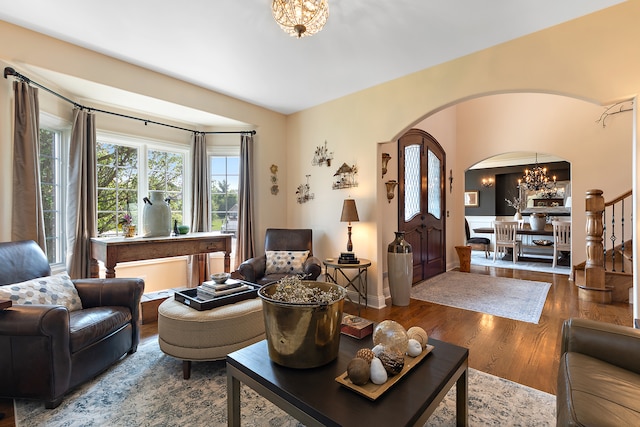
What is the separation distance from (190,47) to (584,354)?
147 inches

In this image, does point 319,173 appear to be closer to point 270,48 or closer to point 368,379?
point 270,48

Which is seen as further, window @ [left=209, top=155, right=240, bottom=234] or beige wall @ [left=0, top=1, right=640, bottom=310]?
window @ [left=209, top=155, right=240, bottom=234]

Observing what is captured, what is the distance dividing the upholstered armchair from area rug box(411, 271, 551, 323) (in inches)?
67.2

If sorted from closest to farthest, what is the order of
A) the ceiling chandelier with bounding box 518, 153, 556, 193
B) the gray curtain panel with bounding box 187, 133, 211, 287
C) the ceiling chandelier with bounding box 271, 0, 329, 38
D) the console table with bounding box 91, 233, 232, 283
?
the ceiling chandelier with bounding box 271, 0, 329, 38 < the console table with bounding box 91, 233, 232, 283 < the gray curtain panel with bounding box 187, 133, 211, 287 < the ceiling chandelier with bounding box 518, 153, 556, 193

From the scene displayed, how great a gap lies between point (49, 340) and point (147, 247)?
1548 mm

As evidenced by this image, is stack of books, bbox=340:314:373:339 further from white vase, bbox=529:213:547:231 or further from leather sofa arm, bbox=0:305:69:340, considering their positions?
white vase, bbox=529:213:547:231

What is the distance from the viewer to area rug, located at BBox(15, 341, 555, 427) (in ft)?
5.51

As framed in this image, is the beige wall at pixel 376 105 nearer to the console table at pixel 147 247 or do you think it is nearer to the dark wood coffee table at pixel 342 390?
the console table at pixel 147 247

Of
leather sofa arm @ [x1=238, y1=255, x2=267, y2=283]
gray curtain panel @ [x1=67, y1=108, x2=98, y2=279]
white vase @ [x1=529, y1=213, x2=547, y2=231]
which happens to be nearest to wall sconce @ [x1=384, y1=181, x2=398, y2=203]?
leather sofa arm @ [x1=238, y1=255, x2=267, y2=283]

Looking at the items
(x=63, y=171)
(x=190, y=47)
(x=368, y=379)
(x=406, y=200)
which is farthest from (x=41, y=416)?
(x=406, y=200)

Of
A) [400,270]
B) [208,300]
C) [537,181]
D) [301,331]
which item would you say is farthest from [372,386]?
[537,181]

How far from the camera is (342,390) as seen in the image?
118 cm

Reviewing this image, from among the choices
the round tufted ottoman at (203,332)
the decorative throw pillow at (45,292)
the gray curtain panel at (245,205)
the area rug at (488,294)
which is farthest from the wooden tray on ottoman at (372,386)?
the gray curtain panel at (245,205)

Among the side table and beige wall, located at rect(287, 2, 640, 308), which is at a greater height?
beige wall, located at rect(287, 2, 640, 308)
